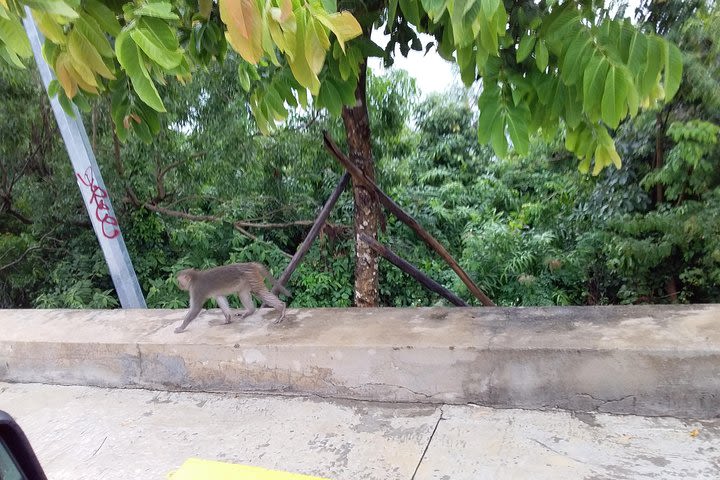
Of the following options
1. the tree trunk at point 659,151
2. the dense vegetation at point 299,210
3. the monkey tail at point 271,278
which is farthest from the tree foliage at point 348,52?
the tree trunk at point 659,151

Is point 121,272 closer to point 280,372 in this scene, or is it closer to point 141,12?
point 280,372

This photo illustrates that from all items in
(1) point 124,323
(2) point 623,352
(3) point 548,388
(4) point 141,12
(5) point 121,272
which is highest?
(4) point 141,12

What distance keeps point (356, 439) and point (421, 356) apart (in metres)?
0.52

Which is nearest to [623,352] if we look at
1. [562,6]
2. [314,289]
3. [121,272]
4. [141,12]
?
[562,6]

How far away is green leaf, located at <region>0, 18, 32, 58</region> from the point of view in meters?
1.42

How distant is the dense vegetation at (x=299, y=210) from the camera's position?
5.49m

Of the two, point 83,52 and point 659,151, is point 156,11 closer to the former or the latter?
point 83,52

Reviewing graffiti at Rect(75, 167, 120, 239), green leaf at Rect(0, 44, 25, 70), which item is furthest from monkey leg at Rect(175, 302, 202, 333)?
green leaf at Rect(0, 44, 25, 70)

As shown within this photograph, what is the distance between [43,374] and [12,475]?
9.16ft

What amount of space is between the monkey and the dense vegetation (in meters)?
2.84

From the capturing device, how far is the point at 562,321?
2973 millimetres

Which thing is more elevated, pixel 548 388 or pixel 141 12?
pixel 141 12

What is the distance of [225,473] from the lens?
95.0 inches

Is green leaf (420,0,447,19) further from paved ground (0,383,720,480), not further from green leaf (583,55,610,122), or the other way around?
paved ground (0,383,720,480)
